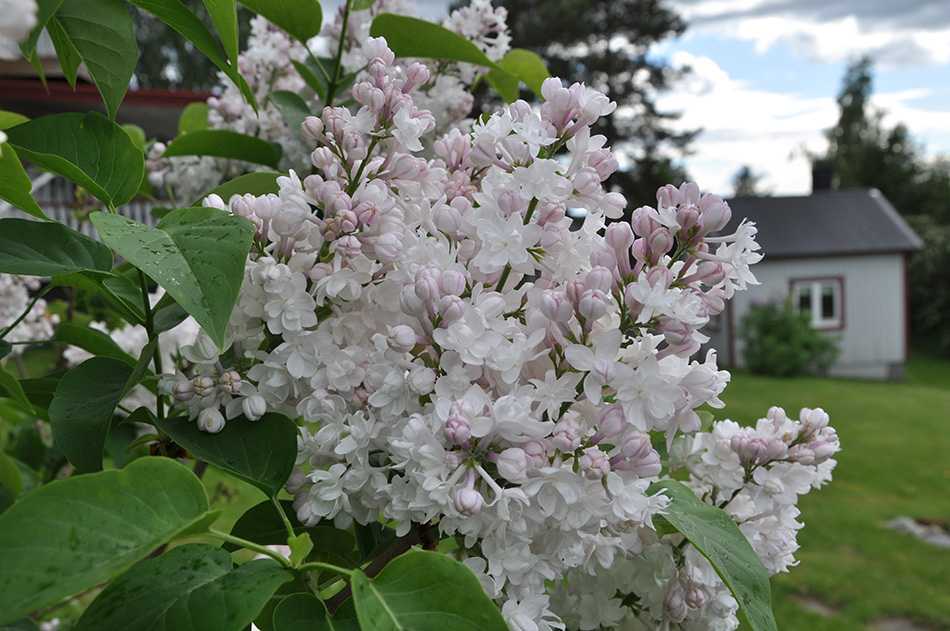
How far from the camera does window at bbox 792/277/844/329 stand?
19.1 meters

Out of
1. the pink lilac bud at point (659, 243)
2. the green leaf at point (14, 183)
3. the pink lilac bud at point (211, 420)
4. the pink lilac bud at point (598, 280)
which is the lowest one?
the pink lilac bud at point (211, 420)

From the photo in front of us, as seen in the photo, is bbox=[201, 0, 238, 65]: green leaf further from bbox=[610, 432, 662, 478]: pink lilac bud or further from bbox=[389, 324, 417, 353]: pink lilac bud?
bbox=[610, 432, 662, 478]: pink lilac bud

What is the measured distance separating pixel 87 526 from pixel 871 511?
852 centimetres

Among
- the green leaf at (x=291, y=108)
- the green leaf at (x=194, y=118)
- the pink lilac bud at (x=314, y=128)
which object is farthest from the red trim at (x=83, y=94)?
the pink lilac bud at (x=314, y=128)

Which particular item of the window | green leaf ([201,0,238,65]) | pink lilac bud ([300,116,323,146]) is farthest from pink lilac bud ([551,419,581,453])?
the window

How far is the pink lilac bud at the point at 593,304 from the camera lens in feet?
2.10

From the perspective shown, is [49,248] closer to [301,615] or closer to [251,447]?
[251,447]

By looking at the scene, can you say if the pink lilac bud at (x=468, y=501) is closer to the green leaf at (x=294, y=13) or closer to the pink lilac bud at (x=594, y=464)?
the pink lilac bud at (x=594, y=464)

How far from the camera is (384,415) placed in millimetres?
677

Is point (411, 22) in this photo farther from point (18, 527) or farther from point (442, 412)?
point (18, 527)

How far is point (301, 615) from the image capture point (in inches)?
24.3

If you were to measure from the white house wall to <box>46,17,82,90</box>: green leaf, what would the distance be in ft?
62.0

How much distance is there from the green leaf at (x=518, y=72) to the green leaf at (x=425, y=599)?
35.7 inches

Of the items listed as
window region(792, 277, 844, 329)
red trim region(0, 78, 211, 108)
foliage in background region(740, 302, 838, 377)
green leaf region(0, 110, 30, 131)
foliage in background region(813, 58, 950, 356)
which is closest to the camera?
green leaf region(0, 110, 30, 131)
